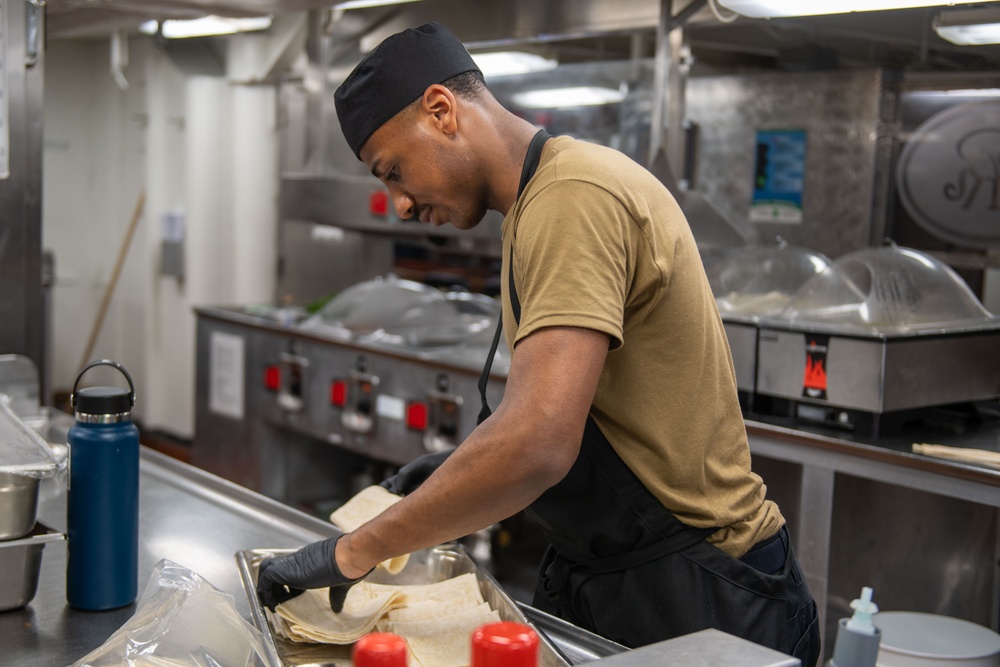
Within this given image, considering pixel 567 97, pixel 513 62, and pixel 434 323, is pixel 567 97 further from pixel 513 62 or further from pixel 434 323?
pixel 434 323

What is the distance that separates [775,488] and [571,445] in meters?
2.13

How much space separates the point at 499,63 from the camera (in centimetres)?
490

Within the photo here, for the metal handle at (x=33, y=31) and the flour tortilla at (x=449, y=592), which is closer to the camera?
the flour tortilla at (x=449, y=592)

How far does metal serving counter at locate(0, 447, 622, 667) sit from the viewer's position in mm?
1479

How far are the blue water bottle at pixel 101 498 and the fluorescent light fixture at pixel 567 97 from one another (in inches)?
131

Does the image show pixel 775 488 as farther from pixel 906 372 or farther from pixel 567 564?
pixel 567 564

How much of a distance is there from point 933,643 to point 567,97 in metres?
2.96

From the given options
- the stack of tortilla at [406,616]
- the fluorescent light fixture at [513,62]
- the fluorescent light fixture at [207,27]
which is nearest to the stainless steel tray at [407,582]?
the stack of tortilla at [406,616]

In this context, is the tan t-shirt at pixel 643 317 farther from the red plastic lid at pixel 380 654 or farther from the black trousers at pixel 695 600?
the red plastic lid at pixel 380 654

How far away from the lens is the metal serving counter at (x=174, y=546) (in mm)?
1479

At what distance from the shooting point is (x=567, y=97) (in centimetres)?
475

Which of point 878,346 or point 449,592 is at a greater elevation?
point 878,346

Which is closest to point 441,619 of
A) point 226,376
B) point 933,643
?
point 933,643

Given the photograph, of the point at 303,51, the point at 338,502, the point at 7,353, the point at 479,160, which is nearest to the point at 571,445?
the point at 479,160
